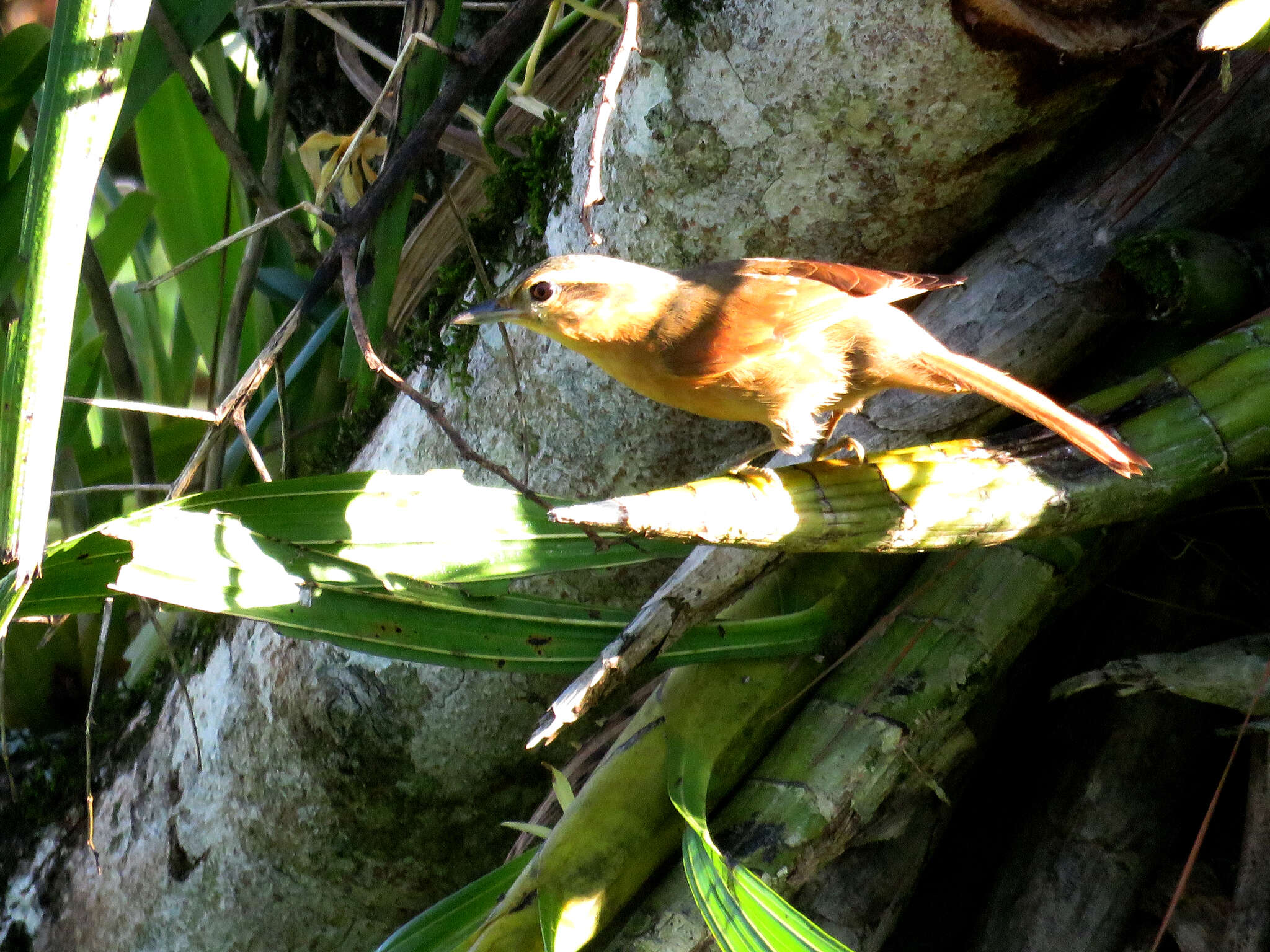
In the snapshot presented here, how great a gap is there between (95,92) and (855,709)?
106 cm

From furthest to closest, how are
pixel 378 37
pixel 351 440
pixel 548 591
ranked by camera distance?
1. pixel 378 37
2. pixel 351 440
3. pixel 548 591

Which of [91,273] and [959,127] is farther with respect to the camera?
[91,273]

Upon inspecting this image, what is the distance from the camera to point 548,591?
1.63 meters

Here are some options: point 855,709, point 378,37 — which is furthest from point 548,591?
point 378,37

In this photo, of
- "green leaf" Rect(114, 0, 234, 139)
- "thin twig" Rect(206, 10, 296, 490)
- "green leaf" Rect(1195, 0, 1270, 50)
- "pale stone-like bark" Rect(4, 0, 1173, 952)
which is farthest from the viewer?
"thin twig" Rect(206, 10, 296, 490)

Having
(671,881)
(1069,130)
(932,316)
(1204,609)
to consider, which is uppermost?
(1069,130)

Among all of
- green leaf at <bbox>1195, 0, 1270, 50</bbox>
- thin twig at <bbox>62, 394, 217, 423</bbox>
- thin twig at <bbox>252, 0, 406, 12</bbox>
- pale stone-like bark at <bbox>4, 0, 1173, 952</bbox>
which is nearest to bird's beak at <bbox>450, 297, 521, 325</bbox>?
pale stone-like bark at <bbox>4, 0, 1173, 952</bbox>

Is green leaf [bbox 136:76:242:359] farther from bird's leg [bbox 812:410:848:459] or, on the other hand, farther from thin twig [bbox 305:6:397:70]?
bird's leg [bbox 812:410:848:459]

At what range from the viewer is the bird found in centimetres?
131

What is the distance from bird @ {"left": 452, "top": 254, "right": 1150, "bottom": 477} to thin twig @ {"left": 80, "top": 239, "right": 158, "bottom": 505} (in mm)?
→ 1130

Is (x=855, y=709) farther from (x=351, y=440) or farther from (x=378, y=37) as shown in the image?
(x=378, y=37)

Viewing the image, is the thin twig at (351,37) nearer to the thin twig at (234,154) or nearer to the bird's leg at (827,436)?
the thin twig at (234,154)

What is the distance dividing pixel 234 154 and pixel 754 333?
1258 millimetres

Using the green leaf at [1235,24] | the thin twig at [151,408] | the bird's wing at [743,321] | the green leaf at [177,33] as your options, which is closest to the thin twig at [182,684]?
the thin twig at [151,408]
